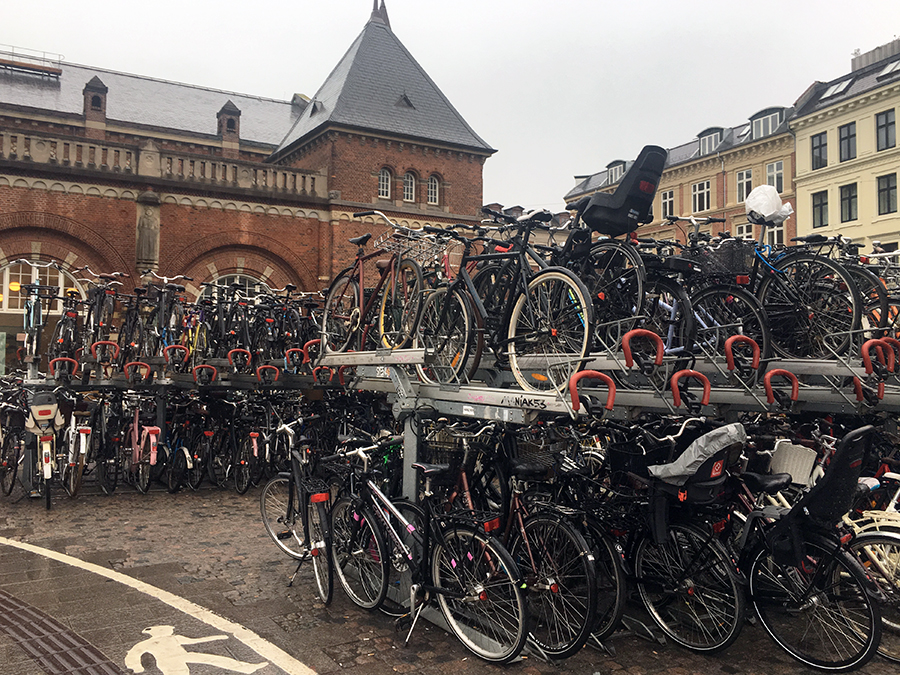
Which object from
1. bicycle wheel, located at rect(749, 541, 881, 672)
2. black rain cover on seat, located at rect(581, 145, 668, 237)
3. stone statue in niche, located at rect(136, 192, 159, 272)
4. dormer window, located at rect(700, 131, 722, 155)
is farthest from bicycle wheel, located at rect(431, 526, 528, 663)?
dormer window, located at rect(700, 131, 722, 155)

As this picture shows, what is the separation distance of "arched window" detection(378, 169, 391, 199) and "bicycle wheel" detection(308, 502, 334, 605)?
793 inches

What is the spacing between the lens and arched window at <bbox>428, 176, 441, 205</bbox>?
86.3ft

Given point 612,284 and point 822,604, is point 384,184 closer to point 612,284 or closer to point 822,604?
point 612,284

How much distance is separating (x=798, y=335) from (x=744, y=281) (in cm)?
63

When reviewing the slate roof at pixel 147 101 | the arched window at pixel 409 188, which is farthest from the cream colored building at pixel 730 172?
the slate roof at pixel 147 101

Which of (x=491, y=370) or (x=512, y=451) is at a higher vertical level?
(x=491, y=370)

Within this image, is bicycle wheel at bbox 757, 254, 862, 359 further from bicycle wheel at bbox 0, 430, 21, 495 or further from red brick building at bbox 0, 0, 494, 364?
red brick building at bbox 0, 0, 494, 364

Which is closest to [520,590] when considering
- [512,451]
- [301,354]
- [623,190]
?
[512,451]

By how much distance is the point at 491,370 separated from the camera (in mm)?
6309

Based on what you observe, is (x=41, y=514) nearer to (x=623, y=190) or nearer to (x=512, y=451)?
(x=512, y=451)

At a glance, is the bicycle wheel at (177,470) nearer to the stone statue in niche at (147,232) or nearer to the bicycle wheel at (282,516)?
the bicycle wheel at (282,516)

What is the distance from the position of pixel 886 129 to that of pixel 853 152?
5.66 feet

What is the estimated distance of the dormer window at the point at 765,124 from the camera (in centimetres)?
3584

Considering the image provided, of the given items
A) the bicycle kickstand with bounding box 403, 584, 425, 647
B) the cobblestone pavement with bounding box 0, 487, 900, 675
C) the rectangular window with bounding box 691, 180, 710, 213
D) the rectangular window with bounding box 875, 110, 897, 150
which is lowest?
the cobblestone pavement with bounding box 0, 487, 900, 675
